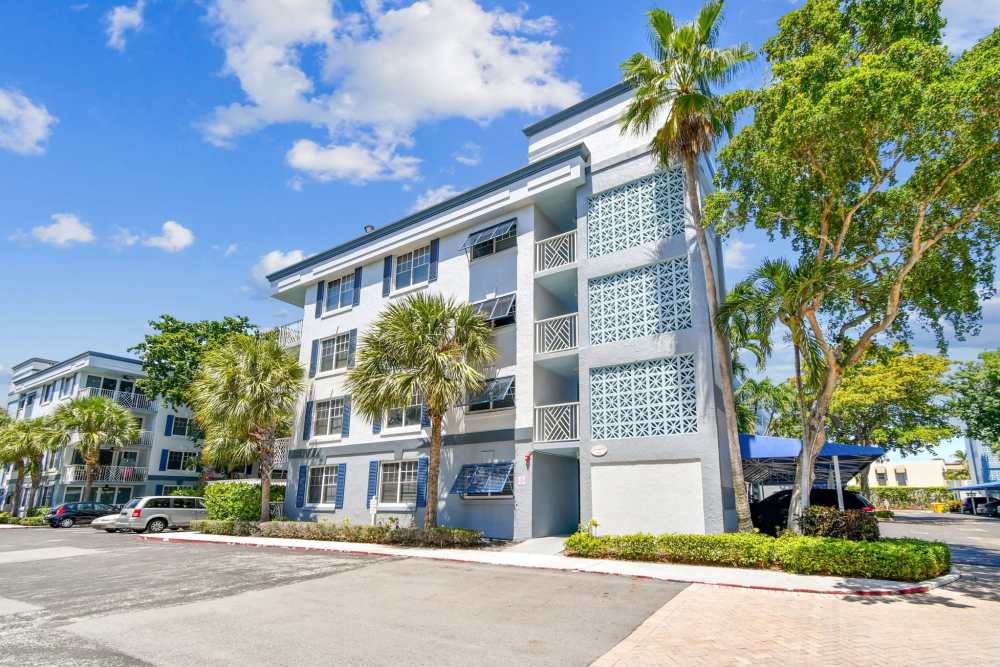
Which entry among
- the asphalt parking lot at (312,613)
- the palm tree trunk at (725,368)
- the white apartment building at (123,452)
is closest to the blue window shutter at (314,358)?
the asphalt parking lot at (312,613)

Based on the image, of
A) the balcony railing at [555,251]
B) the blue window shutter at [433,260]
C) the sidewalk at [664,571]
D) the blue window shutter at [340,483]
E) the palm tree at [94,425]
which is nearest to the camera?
the sidewalk at [664,571]

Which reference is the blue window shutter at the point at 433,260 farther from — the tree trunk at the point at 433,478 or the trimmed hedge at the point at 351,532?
the trimmed hedge at the point at 351,532

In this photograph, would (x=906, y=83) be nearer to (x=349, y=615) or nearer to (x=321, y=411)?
(x=349, y=615)

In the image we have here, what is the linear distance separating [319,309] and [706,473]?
20.3m

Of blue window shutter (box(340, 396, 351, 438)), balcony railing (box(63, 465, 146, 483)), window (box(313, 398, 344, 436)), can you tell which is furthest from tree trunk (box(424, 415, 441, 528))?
balcony railing (box(63, 465, 146, 483))

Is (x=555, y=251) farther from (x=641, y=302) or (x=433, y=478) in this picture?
(x=433, y=478)

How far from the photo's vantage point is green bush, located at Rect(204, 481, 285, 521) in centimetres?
2514

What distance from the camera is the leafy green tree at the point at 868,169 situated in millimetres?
12250

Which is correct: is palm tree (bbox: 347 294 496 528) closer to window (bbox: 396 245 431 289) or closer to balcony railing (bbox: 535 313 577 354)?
balcony railing (bbox: 535 313 577 354)

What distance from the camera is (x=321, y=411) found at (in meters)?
26.8

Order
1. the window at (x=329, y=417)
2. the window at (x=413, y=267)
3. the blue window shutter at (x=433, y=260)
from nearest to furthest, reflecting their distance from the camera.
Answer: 1. the blue window shutter at (x=433, y=260)
2. the window at (x=413, y=267)
3. the window at (x=329, y=417)

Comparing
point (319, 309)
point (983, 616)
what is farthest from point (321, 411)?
point (983, 616)

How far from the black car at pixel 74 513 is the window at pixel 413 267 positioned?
87.3 ft

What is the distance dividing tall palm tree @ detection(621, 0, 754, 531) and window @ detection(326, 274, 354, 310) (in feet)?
52.4
